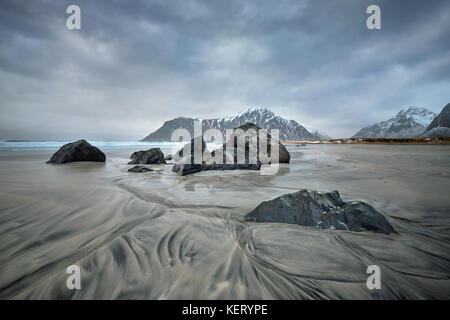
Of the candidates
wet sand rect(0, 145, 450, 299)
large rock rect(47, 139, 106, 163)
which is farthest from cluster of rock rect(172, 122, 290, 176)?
large rock rect(47, 139, 106, 163)

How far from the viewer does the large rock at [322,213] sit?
1.90 meters

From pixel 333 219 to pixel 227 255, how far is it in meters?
Answer: 1.38

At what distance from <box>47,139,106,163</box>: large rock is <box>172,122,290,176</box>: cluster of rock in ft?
16.3

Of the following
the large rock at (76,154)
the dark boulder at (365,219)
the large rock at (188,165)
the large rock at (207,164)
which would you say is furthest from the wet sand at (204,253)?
the large rock at (76,154)

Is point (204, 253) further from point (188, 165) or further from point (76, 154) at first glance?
point (76, 154)

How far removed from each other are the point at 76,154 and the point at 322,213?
10.4 meters

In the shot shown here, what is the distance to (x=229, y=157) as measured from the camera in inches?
284

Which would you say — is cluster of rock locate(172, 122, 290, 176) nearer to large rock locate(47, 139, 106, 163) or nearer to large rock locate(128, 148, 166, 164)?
large rock locate(128, 148, 166, 164)

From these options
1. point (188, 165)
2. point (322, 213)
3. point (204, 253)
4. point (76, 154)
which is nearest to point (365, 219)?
point (322, 213)

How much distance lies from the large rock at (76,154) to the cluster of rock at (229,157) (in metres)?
4.95

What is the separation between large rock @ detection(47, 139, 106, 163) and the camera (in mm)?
7867

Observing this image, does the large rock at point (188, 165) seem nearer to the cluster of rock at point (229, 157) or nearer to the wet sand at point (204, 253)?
the cluster of rock at point (229, 157)

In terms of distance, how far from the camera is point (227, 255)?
1519mm
